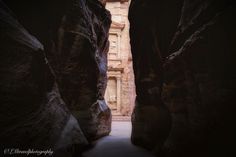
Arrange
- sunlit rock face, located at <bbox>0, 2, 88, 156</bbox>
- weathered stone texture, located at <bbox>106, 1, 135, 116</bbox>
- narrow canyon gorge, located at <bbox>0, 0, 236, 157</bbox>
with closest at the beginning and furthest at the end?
sunlit rock face, located at <bbox>0, 2, 88, 156</bbox>
narrow canyon gorge, located at <bbox>0, 0, 236, 157</bbox>
weathered stone texture, located at <bbox>106, 1, 135, 116</bbox>

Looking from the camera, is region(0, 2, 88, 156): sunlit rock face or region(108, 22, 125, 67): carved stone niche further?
region(108, 22, 125, 67): carved stone niche

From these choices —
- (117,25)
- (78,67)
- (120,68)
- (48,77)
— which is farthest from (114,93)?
(48,77)

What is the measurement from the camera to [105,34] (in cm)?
1042

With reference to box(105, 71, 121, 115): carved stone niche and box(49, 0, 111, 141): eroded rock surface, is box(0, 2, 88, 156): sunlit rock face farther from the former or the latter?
box(105, 71, 121, 115): carved stone niche

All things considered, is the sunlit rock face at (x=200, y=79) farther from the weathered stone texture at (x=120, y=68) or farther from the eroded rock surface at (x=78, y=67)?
the weathered stone texture at (x=120, y=68)

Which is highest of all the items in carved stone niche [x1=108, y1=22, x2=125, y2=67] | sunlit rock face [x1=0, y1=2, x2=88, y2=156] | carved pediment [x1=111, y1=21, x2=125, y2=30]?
carved pediment [x1=111, y1=21, x2=125, y2=30]

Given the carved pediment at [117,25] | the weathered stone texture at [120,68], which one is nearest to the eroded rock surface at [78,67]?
the weathered stone texture at [120,68]

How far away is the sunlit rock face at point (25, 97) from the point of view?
10.4 ft

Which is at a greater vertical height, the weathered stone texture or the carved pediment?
the carved pediment

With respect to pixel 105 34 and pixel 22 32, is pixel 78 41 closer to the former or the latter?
pixel 22 32

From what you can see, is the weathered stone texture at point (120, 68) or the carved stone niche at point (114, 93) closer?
the carved stone niche at point (114, 93)

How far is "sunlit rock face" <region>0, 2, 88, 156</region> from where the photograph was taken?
318 cm

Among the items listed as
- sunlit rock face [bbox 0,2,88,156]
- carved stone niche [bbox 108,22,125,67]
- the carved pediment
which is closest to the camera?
sunlit rock face [bbox 0,2,88,156]

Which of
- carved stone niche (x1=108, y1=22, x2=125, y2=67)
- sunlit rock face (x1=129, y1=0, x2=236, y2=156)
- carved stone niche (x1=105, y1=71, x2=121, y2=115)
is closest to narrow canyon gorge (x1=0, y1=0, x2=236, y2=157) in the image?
sunlit rock face (x1=129, y1=0, x2=236, y2=156)
